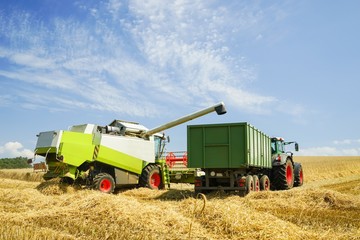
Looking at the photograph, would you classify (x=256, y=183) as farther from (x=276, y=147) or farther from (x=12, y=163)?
(x=12, y=163)

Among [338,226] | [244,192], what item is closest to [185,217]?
[338,226]

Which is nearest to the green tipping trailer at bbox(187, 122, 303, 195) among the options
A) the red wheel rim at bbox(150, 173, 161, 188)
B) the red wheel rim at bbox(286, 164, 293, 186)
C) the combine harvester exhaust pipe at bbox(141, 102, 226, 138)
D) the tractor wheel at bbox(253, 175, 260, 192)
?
the tractor wheel at bbox(253, 175, 260, 192)

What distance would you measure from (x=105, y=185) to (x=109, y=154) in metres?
1.10

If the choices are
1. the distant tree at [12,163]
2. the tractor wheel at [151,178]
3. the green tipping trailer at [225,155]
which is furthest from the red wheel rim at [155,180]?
the distant tree at [12,163]

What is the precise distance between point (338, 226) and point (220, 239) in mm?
2571

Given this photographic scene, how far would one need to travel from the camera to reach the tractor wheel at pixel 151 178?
15741 millimetres

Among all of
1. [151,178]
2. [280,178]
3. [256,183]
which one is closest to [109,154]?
[151,178]

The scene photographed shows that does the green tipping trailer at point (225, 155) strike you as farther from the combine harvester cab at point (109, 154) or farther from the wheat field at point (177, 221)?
the combine harvester cab at point (109, 154)

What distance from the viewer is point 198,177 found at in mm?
12930

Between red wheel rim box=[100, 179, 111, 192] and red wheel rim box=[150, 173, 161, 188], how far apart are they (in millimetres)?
2589

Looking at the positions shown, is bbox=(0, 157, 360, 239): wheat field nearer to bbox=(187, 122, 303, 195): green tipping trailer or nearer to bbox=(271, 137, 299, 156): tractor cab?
bbox=(187, 122, 303, 195): green tipping trailer

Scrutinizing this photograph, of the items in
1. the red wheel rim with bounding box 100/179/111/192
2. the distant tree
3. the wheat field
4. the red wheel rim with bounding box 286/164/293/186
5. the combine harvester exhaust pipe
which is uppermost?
the combine harvester exhaust pipe

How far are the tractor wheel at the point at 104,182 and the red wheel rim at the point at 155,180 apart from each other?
96.4 inches

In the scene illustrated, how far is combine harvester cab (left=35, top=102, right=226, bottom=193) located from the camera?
13031 mm
